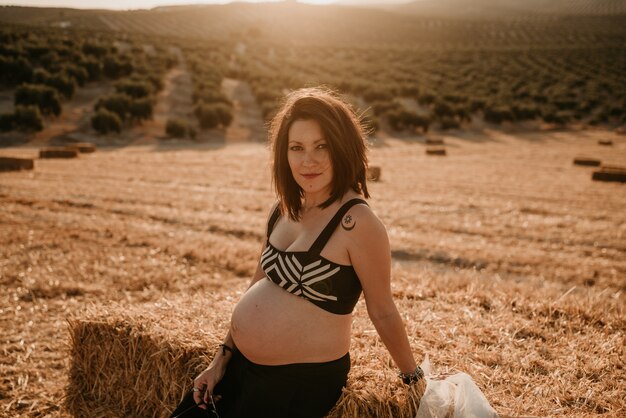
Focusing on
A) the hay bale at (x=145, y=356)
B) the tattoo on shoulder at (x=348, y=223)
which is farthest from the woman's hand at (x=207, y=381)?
the tattoo on shoulder at (x=348, y=223)

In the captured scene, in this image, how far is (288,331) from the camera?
2.36 metres

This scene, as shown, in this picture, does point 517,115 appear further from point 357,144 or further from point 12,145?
point 357,144

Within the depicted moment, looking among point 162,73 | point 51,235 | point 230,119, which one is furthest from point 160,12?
point 51,235

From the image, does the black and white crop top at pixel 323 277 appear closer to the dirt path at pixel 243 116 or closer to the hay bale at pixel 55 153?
the hay bale at pixel 55 153

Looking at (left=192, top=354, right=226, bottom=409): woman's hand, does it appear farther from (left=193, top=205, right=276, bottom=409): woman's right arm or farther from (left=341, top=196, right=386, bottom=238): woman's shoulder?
(left=341, top=196, right=386, bottom=238): woman's shoulder

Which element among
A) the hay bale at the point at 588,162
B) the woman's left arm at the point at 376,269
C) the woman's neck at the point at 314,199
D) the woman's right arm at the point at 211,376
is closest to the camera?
the woman's left arm at the point at 376,269

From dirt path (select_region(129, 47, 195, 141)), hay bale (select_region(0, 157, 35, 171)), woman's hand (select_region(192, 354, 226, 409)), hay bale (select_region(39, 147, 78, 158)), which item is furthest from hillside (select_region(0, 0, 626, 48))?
woman's hand (select_region(192, 354, 226, 409))

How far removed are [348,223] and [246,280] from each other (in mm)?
4062

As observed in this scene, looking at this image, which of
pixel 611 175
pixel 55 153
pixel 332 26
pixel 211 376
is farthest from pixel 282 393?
pixel 332 26

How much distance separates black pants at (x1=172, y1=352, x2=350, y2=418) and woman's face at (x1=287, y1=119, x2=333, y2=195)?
0.97 meters

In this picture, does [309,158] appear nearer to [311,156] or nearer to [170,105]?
[311,156]

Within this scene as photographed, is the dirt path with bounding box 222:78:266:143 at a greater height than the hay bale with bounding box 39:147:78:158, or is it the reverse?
the dirt path with bounding box 222:78:266:143

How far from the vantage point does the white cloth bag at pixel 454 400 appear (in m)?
2.14

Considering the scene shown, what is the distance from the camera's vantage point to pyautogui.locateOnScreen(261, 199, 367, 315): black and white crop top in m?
2.31
